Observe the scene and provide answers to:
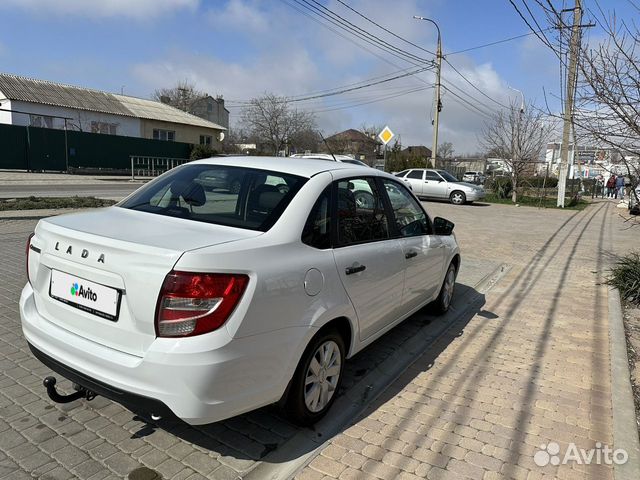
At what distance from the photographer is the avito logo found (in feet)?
8.05

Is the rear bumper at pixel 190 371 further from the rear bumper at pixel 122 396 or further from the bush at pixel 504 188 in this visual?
the bush at pixel 504 188

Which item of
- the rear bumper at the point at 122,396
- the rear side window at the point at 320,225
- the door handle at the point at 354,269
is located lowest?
the rear bumper at the point at 122,396

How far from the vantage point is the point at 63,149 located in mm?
26625

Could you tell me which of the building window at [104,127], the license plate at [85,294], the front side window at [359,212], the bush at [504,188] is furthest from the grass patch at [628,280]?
the building window at [104,127]

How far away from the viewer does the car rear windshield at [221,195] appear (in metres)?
2.91

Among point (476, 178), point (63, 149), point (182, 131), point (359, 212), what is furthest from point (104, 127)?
point (359, 212)

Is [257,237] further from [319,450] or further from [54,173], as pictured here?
[54,173]

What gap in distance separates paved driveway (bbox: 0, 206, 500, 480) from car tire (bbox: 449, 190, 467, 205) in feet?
64.6

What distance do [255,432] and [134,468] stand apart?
2.43ft

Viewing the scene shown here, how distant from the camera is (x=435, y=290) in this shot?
4.97 metres

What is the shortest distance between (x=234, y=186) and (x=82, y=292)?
1311 mm

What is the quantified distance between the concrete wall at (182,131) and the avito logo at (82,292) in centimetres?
3582

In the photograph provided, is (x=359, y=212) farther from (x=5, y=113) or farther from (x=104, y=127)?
(x=104, y=127)

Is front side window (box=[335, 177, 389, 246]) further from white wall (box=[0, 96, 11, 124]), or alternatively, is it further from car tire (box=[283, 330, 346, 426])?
white wall (box=[0, 96, 11, 124])
